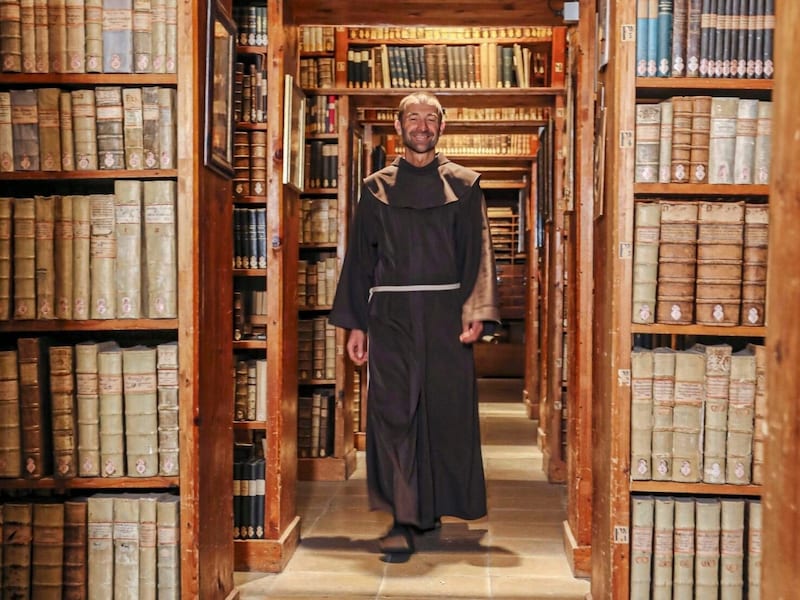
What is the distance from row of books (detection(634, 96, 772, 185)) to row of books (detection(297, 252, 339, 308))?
2761mm

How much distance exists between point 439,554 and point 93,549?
1551 millimetres

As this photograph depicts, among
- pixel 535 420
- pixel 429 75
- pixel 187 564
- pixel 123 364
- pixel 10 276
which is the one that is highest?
pixel 429 75

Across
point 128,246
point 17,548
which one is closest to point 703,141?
point 128,246

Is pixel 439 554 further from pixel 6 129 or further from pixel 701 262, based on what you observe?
pixel 6 129

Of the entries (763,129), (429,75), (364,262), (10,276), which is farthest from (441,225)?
(429,75)

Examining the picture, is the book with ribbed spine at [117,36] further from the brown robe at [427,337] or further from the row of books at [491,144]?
the row of books at [491,144]

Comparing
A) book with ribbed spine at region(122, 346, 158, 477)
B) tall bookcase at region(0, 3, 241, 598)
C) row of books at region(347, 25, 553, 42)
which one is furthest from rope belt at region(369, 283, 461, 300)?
row of books at region(347, 25, 553, 42)

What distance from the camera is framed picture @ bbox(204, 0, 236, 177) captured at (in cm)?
249

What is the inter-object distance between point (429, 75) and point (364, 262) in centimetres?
242

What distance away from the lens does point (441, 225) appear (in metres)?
3.69

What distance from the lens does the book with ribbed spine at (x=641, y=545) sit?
8.06ft

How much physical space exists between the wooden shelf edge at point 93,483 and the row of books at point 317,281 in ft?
8.55

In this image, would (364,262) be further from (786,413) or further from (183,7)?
(786,413)

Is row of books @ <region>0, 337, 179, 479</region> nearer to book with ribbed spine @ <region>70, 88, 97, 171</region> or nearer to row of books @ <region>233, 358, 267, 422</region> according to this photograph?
book with ribbed spine @ <region>70, 88, 97, 171</region>
